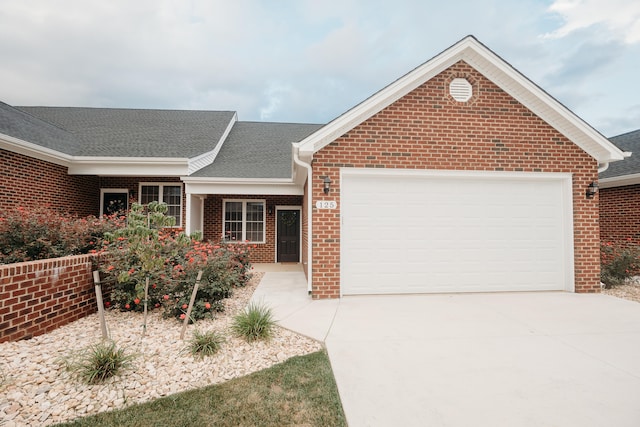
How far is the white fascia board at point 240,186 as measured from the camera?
365 inches

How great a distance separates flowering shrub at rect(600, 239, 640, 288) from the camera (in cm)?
676

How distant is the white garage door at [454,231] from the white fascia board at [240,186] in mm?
3881

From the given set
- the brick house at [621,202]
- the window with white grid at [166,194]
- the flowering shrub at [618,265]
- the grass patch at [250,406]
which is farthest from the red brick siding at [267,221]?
the brick house at [621,202]

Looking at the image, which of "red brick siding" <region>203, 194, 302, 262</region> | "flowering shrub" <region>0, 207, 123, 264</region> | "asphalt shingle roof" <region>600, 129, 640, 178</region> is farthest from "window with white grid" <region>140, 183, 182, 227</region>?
"asphalt shingle roof" <region>600, 129, 640, 178</region>

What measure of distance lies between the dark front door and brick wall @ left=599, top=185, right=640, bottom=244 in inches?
406

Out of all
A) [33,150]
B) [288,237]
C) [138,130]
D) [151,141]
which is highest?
[138,130]

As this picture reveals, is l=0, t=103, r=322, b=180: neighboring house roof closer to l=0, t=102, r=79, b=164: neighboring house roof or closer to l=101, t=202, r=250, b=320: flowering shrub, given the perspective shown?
l=0, t=102, r=79, b=164: neighboring house roof

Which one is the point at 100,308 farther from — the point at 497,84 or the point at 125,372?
the point at 497,84

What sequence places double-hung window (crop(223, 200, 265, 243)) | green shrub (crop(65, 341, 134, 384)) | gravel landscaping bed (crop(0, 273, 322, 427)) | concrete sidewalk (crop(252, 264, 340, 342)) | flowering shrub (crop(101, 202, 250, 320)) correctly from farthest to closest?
1. double-hung window (crop(223, 200, 265, 243))
2. flowering shrub (crop(101, 202, 250, 320))
3. concrete sidewalk (crop(252, 264, 340, 342))
4. green shrub (crop(65, 341, 134, 384))
5. gravel landscaping bed (crop(0, 273, 322, 427))

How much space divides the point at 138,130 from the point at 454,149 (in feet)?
40.2

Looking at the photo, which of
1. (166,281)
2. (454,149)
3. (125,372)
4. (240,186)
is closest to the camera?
(125,372)

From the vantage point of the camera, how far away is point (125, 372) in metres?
2.87

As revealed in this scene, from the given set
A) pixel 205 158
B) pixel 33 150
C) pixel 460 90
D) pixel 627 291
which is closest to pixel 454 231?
pixel 460 90

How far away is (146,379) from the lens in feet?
9.29
